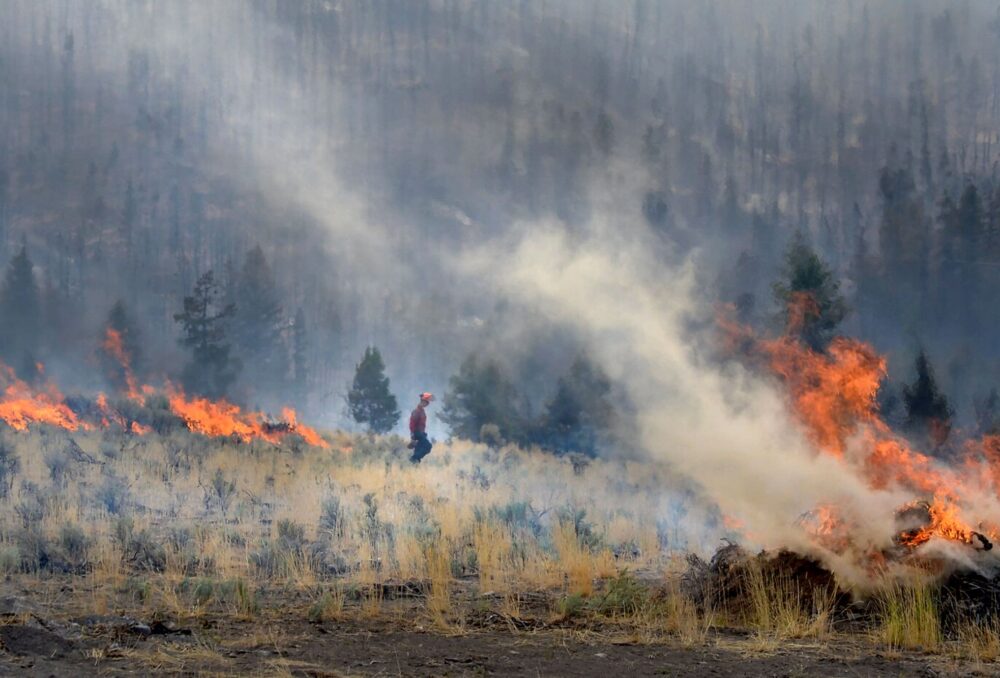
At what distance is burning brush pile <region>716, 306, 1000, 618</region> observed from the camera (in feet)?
31.2

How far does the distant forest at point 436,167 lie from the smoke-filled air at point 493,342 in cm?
63

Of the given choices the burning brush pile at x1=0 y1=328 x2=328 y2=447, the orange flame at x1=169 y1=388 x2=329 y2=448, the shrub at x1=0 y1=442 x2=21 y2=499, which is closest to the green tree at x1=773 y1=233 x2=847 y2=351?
the orange flame at x1=169 y1=388 x2=329 y2=448

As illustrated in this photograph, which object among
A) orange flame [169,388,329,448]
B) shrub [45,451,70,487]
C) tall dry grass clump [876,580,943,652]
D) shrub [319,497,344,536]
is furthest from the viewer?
orange flame [169,388,329,448]

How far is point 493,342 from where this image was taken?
288ft

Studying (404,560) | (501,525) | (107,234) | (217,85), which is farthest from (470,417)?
(217,85)

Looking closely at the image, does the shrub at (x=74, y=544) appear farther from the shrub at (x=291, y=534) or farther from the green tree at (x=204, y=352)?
the green tree at (x=204, y=352)

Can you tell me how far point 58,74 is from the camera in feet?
473

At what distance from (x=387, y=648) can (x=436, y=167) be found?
13613 cm

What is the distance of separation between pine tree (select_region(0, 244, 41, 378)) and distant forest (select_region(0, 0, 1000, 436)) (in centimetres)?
24

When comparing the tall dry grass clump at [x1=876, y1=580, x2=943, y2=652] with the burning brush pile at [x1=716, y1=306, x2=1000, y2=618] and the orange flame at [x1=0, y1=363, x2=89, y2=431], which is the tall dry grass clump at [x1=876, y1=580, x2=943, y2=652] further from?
the orange flame at [x1=0, y1=363, x2=89, y2=431]

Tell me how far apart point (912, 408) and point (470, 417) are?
15.0 metres

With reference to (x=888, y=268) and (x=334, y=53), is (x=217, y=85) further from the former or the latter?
(x=888, y=268)

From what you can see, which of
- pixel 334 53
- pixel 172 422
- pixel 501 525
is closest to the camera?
pixel 501 525

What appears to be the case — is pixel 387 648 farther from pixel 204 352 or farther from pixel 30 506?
pixel 204 352
